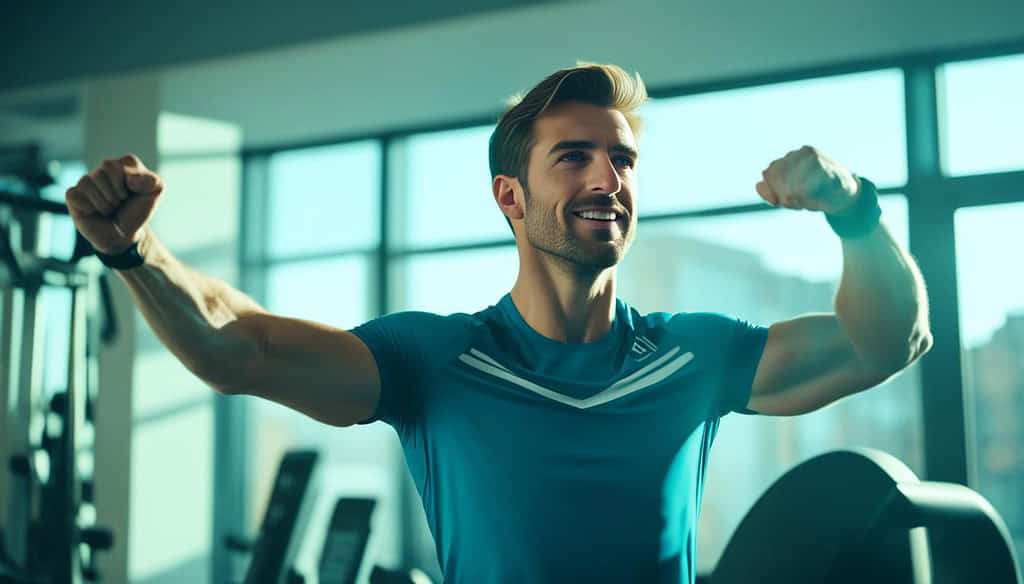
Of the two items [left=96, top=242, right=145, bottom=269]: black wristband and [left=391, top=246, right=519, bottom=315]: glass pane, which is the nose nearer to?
[left=96, top=242, right=145, bottom=269]: black wristband

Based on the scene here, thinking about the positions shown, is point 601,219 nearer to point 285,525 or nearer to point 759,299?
point 285,525

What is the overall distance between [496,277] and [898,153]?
1.83 m

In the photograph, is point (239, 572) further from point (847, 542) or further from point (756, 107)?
point (847, 542)

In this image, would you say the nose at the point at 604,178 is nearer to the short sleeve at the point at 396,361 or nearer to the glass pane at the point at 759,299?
the short sleeve at the point at 396,361

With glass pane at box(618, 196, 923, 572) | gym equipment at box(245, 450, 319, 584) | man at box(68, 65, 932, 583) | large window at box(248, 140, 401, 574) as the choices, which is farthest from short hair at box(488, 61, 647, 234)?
large window at box(248, 140, 401, 574)

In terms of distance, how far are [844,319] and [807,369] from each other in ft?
0.38

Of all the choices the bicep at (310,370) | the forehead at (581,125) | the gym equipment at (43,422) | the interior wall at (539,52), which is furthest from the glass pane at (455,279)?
the bicep at (310,370)

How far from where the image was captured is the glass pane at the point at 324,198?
550cm

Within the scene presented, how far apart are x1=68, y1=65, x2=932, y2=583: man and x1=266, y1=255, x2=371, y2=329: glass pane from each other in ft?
12.9

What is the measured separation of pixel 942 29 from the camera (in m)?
4.08

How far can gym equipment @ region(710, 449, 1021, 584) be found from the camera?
156cm

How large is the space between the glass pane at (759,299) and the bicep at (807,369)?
3007mm

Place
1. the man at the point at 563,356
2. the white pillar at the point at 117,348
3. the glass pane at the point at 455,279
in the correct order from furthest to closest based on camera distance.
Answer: the glass pane at the point at 455,279
the white pillar at the point at 117,348
the man at the point at 563,356

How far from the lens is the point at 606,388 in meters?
1.42
